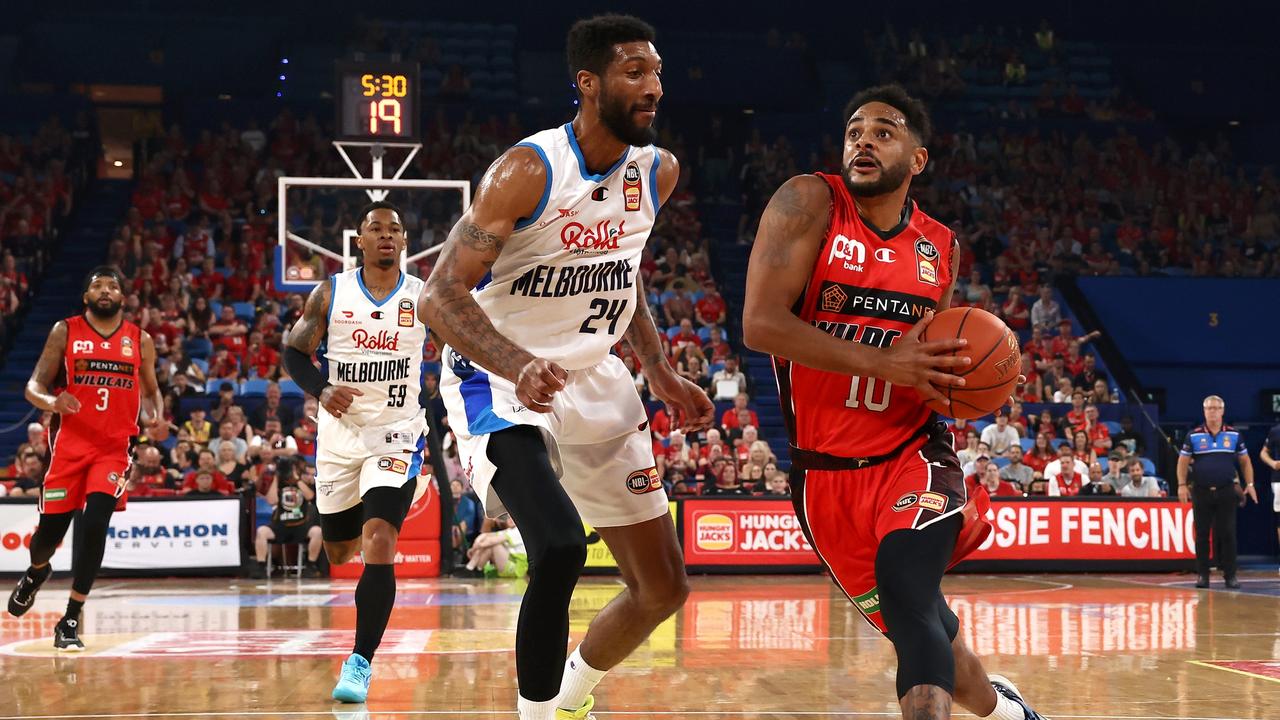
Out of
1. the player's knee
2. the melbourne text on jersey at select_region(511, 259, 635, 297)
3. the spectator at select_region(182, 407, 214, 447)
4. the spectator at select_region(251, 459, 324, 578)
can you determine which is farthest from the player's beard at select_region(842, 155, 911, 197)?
the spectator at select_region(182, 407, 214, 447)

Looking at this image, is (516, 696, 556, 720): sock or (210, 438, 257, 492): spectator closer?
(516, 696, 556, 720): sock

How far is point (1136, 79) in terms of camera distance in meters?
26.6

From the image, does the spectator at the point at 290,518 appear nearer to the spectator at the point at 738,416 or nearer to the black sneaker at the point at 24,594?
the spectator at the point at 738,416

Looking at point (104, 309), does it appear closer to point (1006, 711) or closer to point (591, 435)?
point (591, 435)

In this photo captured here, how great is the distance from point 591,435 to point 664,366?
0.51 meters

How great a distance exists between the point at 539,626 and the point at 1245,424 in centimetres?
1715

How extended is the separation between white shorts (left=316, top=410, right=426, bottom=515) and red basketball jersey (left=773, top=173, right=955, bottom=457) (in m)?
2.92

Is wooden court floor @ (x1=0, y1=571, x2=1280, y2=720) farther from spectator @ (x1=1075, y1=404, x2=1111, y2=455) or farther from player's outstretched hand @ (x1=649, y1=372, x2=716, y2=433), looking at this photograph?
spectator @ (x1=1075, y1=404, x2=1111, y2=455)

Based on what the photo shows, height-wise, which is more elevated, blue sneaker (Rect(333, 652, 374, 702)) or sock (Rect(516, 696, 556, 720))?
sock (Rect(516, 696, 556, 720))

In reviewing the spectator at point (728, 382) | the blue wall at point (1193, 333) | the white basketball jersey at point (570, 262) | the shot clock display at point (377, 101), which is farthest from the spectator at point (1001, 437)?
the white basketball jersey at point (570, 262)

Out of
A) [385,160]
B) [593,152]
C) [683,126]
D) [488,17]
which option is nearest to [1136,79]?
[683,126]

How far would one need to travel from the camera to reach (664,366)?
479 centimetres

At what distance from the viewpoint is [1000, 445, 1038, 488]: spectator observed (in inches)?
623

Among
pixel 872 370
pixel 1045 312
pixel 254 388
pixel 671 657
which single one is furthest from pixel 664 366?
pixel 1045 312
